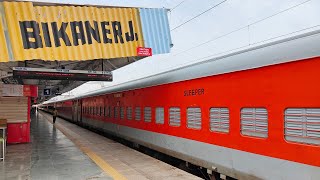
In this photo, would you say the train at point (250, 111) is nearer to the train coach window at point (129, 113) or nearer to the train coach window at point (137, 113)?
the train coach window at point (137, 113)

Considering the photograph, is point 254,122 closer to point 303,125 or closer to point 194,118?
point 303,125

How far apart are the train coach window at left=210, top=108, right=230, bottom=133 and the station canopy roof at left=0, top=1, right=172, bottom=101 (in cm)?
331

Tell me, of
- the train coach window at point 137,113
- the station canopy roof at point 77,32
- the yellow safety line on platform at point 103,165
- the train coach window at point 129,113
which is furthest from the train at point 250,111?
the train coach window at point 129,113

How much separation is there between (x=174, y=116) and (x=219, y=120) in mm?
2481

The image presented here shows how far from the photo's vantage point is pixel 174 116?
9.59 meters

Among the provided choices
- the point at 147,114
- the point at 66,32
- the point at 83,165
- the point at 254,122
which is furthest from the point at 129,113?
the point at 254,122

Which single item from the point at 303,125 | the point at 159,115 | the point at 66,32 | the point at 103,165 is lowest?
the point at 103,165

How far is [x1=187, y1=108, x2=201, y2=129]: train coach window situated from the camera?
320 inches

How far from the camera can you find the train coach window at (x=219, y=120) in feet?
23.1

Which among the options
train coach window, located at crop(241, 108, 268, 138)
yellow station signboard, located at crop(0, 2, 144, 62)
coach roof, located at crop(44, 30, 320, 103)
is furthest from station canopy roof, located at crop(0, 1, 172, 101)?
train coach window, located at crop(241, 108, 268, 138)

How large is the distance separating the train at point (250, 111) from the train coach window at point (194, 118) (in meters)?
0.02

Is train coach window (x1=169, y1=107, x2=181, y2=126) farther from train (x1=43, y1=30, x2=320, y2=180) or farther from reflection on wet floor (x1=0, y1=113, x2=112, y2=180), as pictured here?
reflection on wet floor (x1=0, y1=113, x2=112, y2=180)

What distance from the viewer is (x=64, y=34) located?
900 cm

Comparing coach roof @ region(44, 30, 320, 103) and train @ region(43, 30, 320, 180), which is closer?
train @ region(43, 30, 320, 180)
